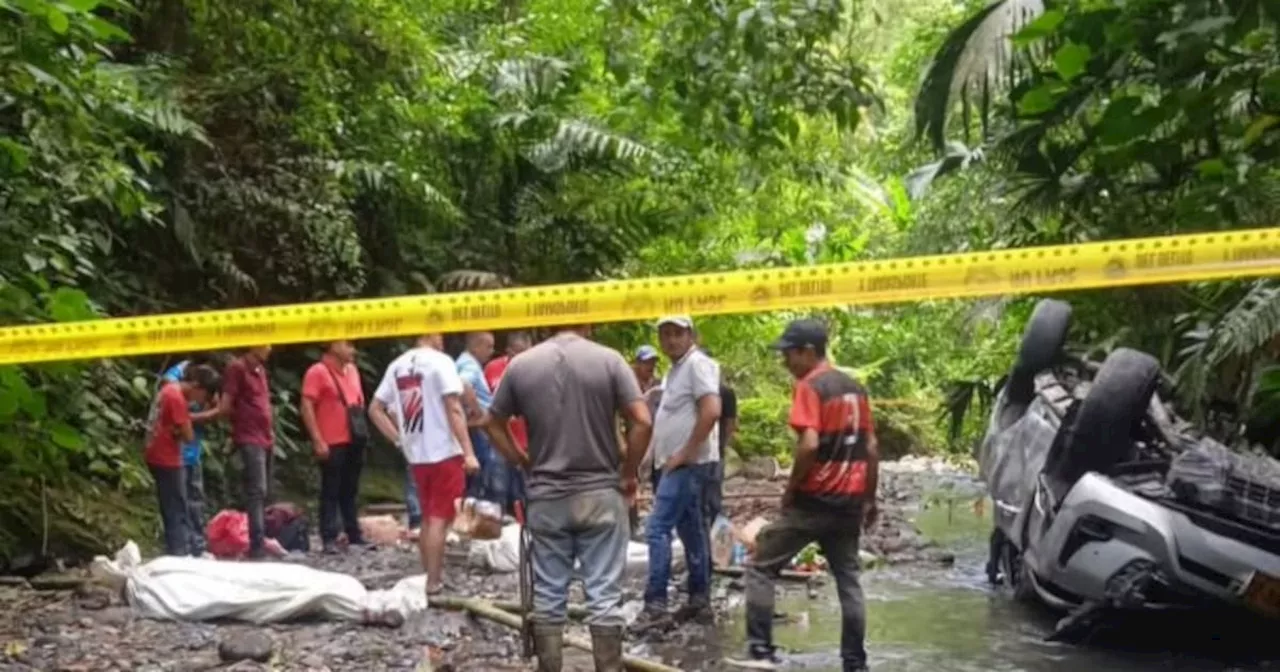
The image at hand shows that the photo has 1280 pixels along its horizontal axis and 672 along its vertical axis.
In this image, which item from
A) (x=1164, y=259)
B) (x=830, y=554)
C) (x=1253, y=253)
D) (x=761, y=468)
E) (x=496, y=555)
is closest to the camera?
(x=1253, y=253)

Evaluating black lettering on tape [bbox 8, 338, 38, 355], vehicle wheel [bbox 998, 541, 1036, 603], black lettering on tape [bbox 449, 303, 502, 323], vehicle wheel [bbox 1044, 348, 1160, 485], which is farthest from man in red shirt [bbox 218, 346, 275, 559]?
vehicle wheel [bbox 1044, 348, 1160, 485]

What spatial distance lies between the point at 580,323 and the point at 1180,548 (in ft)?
9.93

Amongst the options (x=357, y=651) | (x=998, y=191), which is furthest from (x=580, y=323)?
(x=998, y=191)

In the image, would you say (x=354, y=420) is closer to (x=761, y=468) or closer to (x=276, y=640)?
(x=276, y=640)

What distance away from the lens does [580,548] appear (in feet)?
21.2

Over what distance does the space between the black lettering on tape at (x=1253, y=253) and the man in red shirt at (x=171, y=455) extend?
6450mm

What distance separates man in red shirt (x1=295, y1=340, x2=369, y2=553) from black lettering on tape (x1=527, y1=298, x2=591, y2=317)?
15.9 ft

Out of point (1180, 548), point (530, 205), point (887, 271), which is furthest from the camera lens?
point (530, 205)

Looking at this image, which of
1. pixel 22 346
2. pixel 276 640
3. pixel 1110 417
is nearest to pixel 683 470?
pixel 1110 417

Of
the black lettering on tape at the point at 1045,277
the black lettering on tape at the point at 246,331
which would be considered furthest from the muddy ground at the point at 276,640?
the black lettering on tape at the point at 1045,277

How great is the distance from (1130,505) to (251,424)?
19.4 ft

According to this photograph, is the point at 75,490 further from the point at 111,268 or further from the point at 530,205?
the point at 530,205

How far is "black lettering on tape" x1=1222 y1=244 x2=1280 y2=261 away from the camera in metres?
5.09

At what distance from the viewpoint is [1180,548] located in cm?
695
